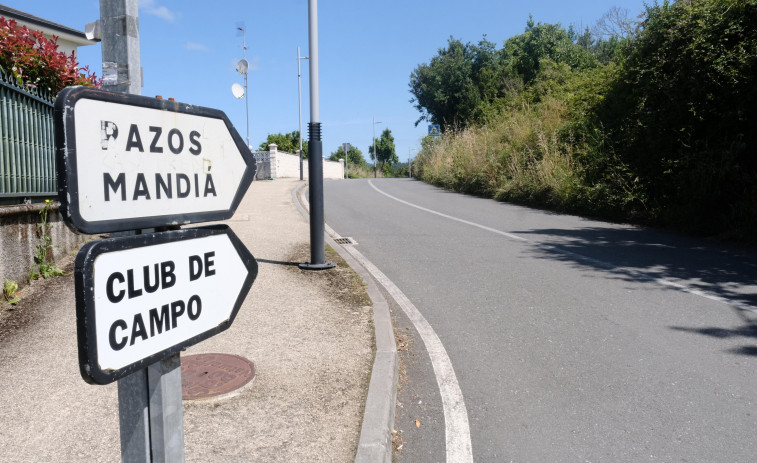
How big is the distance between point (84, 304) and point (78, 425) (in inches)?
96.2

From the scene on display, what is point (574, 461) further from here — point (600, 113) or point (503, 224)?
point (600, 113)

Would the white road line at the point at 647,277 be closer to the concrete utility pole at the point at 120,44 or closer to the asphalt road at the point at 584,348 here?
the asphalt road at the point at 584,348

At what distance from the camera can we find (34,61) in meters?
6.80

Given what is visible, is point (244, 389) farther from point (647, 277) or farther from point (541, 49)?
point (541, 49)

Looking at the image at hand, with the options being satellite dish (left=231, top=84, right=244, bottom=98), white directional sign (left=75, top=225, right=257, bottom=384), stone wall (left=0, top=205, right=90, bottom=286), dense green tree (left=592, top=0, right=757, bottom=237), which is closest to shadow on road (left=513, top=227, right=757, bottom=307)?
dense green tree (left=592, top=0, right=757, bottom=237)

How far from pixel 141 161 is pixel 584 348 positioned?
419 cm

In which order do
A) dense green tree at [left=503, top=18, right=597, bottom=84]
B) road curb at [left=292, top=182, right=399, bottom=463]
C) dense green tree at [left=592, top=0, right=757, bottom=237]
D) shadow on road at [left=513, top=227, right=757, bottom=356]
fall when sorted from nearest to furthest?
road curb at [left=292, top=182, right=399, bottom=463] → shadow on road at [left=513, top=227, right=757, bottom=356] → dense green tree at [left=592, top=0, right=757, bottom=237] → dense green tree at [left=503, top=18, right=597, bottom=84]

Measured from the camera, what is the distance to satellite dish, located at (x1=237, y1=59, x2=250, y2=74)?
3353 centimetres

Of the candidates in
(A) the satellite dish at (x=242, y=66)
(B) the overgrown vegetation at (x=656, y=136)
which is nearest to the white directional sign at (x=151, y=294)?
(B) the overgrown vegetation at (x=656, y=136)

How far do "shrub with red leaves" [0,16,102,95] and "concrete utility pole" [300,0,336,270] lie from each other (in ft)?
8.65

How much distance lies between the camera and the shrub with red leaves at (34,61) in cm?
630

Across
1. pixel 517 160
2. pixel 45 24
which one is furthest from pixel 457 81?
pixel 45 24

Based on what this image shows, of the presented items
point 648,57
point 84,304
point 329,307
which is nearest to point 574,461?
point 84,304

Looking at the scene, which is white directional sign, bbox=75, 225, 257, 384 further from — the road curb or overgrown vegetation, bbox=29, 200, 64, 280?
overgrown vegetation, bbox=29, 200, 64, 280
